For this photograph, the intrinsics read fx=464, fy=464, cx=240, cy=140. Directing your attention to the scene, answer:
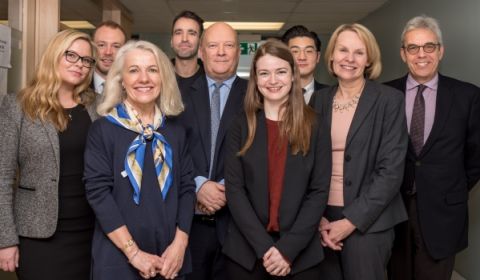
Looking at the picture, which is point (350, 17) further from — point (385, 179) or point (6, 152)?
point (6, 152)

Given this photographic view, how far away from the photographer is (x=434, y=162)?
8.17 ft

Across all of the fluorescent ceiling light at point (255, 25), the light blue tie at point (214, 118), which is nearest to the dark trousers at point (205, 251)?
the light blue tie at point (214, 118)

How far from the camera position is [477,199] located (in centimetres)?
369

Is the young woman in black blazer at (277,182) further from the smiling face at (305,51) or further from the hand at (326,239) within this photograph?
the smiling face at (305,51)

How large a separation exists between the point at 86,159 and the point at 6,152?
37cm

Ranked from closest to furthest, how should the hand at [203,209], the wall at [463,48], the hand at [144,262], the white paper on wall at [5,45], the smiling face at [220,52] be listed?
the hand at [144,262]
the hand at [203,209]
the smiling face at [220,52]
the white paper on wall at [5,45]
the wall at [463,48]

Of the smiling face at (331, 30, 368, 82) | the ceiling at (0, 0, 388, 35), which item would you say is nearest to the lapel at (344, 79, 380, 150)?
the smiling face at (331, 30, 368, 82)

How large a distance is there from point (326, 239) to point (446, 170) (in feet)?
2.72

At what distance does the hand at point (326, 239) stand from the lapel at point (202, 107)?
0.66 metres

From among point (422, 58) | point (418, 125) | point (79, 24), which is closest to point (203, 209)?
point (418, 125)

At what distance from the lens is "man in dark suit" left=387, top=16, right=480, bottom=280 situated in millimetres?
2488

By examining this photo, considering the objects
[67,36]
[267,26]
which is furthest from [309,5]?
[67,36]

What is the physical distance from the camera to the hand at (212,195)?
227 centimetres

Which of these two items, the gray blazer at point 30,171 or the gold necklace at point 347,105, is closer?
the gray blazer at point 30,171
